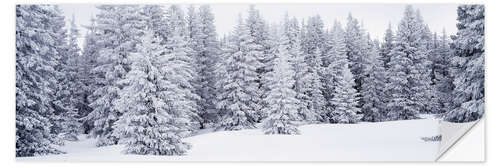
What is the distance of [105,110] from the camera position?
13125mm

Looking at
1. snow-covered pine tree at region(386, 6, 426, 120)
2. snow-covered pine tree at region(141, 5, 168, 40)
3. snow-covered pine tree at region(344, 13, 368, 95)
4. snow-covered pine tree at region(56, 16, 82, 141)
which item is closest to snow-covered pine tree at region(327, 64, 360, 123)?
snow-covered pine tree at region(344, 13, 368, 95)

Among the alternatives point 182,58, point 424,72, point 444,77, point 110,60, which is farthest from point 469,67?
point 110,60

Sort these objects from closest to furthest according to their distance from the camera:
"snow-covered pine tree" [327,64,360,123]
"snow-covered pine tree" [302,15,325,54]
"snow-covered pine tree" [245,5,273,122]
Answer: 1. "snow-covered pine tree" [302,15,325,54]
2. "snow-covered pine tree" [327,64,360,123]
3. "snow-covered pine tree" [245,5,273,122]

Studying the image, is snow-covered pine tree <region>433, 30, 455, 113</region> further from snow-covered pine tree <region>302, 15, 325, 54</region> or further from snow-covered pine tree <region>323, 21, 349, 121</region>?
snow-covered pine tree <region>323, 21, 349, 121</region>

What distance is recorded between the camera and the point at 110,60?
512 inches

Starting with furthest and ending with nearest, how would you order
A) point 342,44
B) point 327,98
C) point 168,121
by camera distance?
point 327,98, point 342,44, point 168,121

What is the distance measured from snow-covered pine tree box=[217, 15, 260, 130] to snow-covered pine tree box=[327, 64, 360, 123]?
→ 2.49 m

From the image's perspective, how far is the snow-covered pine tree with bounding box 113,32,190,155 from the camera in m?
11.5

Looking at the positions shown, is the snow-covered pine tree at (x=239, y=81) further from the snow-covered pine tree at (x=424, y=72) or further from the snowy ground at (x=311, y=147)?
the snow-covered pine tree at (x=424, y=72)

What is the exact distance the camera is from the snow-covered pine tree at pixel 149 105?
1147cm

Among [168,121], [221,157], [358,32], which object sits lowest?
[221,157]
